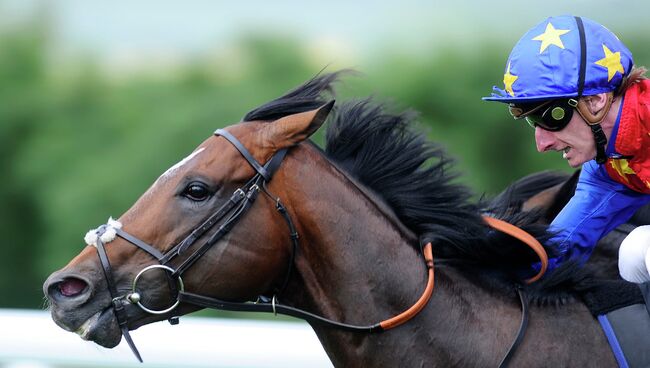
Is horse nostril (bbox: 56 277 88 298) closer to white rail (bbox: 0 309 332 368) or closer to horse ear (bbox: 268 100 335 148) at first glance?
horse ear (bbox: 268 100 335 148)

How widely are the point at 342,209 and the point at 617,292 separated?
93 cm

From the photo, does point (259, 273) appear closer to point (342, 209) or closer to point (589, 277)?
point (342, 209)

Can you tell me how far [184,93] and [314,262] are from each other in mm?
7561

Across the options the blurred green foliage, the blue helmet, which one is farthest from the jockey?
the blurred green foliage

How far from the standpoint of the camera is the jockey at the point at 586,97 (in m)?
2.82

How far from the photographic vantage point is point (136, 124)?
10141mm

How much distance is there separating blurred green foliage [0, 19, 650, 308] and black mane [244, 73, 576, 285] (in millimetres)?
5114

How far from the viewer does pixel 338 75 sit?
3.15 metres

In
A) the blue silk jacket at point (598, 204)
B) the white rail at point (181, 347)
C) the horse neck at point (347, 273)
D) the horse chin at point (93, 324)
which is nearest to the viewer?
the horse chin at point (93, 324)

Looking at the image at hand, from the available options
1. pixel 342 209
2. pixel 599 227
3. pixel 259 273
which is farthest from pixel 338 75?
pixel 599 227

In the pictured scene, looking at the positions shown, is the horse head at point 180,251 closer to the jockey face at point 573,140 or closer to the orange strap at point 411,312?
the orange strap at point 411,312

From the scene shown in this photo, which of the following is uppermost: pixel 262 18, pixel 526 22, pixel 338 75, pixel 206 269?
pixel 338 75

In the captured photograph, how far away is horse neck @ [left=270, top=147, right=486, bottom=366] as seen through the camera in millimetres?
2869

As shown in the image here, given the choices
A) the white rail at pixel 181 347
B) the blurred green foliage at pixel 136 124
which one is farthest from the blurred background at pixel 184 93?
the white rail at pixel 181 347
